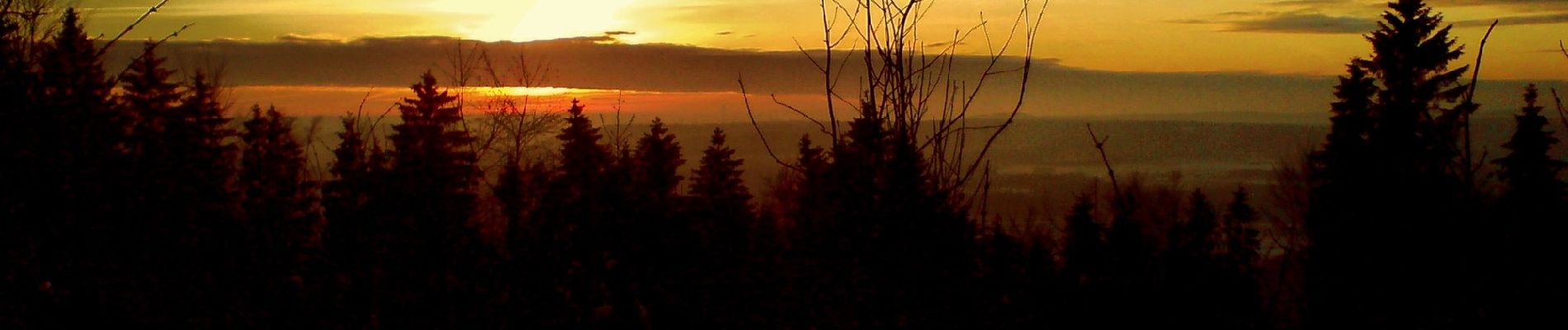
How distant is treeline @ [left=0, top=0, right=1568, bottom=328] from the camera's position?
434cm

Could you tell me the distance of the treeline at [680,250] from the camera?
4.34 metres

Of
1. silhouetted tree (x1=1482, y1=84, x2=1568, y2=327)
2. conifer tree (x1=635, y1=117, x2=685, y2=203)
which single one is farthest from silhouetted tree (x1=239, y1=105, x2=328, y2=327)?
conifer tree (x1=635, y1=117, x2=685, y2=203)

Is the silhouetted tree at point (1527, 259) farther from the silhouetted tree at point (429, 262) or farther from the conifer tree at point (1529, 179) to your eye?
the silhouetted tree at point (429, 262)

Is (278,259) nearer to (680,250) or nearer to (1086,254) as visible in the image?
(680,250)

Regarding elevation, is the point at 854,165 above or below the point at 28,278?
above

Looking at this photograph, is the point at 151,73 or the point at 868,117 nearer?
the point at 868,117

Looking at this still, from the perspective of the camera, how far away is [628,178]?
13.7 meters

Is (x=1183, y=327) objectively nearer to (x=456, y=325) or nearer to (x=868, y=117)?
(x=868, y=117)

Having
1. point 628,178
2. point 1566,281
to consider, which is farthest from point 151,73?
point 1566,281

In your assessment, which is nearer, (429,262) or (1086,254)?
(1086,254)

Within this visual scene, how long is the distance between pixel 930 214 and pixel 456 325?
15.4ft

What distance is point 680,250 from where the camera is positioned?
12539 millimetres

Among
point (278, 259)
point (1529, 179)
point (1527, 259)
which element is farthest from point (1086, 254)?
point (278, 259)

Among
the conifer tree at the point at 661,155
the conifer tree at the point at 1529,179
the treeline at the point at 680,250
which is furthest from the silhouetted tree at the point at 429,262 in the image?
the conifer tree at the point at 661,155
